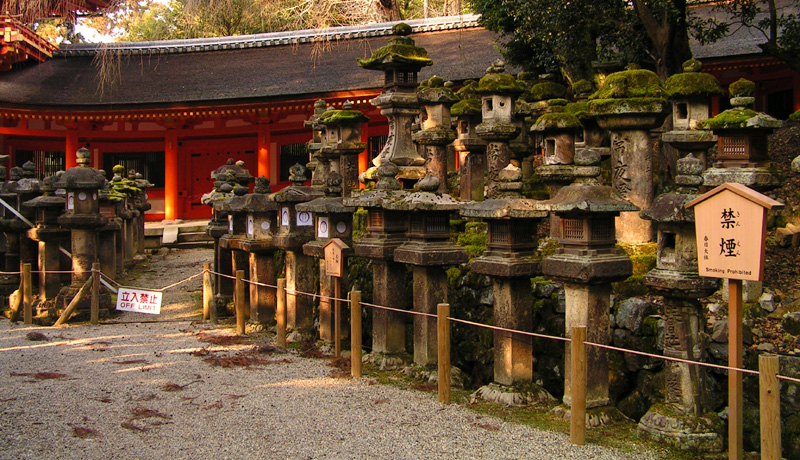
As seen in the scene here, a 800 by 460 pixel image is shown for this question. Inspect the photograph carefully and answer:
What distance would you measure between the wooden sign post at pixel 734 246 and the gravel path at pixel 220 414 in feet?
2.50

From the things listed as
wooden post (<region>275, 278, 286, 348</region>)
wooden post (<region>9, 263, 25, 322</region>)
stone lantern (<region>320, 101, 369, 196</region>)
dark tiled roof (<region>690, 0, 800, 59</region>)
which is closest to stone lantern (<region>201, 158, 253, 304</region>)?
stone lantern (<region>320, 101, 369, 196</region>)

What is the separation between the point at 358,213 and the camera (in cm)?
1087

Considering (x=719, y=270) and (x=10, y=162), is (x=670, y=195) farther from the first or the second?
(x=10, y=162)

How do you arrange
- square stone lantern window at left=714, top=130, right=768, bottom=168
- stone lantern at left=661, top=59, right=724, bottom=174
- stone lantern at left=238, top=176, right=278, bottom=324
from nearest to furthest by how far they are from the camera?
square stone lantern window at left=714, top=130, right=768, bottom=168, stone lantern at left=661, top=59, right=724, bottom=174, stone lantern at left=238, top=176, right=278, bottom=324

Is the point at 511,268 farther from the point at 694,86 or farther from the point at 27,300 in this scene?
the point at 27,300

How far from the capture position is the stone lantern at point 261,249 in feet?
35.1

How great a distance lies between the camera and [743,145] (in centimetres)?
741

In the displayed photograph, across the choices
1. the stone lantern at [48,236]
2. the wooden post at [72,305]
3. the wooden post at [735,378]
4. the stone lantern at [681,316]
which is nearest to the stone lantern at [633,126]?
the stone lantern at [681,316]

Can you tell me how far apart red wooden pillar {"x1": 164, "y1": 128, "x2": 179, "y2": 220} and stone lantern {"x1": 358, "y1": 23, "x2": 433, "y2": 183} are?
38.5ft

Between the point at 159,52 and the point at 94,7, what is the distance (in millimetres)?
3102

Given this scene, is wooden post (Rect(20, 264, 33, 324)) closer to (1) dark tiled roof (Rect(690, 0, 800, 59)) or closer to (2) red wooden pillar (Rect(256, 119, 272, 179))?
(2) red wooden pillar (Rect(256, 119, 272, 179))

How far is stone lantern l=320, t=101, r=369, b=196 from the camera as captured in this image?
10459mm

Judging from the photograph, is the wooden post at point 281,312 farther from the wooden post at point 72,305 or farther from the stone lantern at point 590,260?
the stone lantern at point 590,260

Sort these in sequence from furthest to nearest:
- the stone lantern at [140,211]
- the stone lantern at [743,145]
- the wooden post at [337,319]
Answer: the stone lantern at [140,211] → the wooden post at [337,319] → the stone lantern at [743,145]
